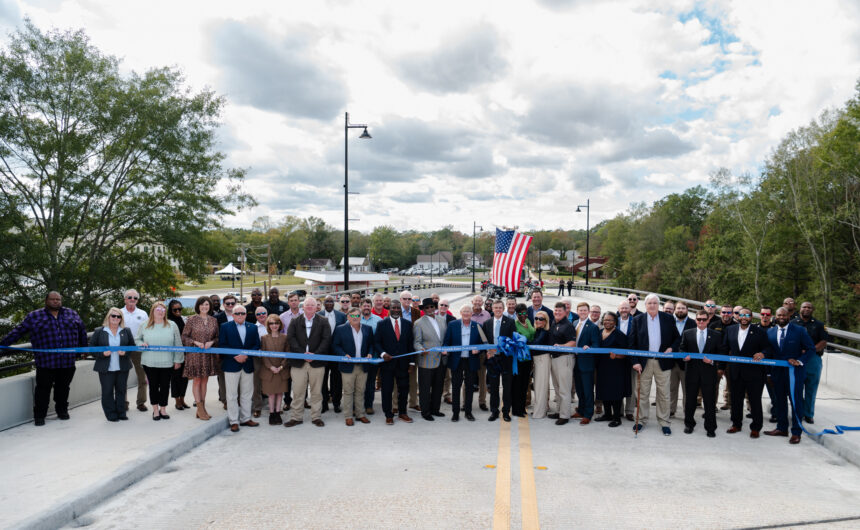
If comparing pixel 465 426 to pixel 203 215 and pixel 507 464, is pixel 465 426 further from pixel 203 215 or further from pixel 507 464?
pixel 203 215

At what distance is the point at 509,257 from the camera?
19.9 m

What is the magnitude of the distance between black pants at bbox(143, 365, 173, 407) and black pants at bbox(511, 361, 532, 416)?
201 inches

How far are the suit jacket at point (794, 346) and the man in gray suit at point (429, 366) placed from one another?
4796mm

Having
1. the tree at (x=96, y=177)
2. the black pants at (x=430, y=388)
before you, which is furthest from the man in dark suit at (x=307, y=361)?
the tree at (x=96, y=177)

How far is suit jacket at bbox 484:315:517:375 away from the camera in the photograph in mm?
7816

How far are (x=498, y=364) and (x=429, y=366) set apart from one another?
1.06 meters

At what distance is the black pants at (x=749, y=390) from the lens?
7.02 m

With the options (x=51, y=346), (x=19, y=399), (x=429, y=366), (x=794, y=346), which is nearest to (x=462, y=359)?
(x=429, y=366)

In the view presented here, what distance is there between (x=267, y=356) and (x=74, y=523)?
Answer: 3.25 m

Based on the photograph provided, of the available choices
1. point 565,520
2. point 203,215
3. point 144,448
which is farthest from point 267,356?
point 203,215

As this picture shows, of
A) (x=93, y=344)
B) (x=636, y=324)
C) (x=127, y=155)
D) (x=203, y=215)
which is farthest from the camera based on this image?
(x=203, y=215)

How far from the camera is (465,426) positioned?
7.43 m

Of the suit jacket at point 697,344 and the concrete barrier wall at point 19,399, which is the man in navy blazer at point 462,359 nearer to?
the suit jacket at point 697,344

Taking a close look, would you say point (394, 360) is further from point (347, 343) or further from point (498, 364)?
point (498, 364)
